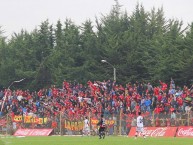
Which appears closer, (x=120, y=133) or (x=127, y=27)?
(x=120, y=133)

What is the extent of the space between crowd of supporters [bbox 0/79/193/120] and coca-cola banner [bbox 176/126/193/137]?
209 cm

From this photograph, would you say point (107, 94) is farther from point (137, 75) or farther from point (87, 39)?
point (87, 39)

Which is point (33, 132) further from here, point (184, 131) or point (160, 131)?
point (184, 131)

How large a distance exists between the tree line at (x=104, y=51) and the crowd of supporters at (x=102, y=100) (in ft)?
21.4

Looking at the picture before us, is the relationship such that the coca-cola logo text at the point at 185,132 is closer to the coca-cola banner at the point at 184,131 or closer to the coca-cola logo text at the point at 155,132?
the coca-cola banner at the point at 184,131

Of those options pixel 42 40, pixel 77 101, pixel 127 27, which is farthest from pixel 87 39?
pixel 77 101

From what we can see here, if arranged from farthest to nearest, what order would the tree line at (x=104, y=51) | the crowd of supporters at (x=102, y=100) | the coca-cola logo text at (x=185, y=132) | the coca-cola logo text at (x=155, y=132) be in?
the tree line at (x=104, y=51)
the crowd of supporters at (x=102, y=100)
the coca-cola logo text at (x=155, y=132)
the coca-cola logo text at (x=185, y=132)

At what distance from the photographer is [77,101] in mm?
63875

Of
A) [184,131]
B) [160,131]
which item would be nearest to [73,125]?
[160,131]

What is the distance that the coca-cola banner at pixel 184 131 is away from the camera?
48.0 m

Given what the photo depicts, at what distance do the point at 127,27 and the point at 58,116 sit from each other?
1098 inches

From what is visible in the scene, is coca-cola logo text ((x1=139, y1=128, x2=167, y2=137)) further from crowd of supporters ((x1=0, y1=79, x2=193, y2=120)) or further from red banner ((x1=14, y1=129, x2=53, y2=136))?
red banner ((x1=14, y1=129, x2=53, y2=136))

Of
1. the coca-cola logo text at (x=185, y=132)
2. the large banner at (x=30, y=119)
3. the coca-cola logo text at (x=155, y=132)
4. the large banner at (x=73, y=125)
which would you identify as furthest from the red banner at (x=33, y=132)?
the coca-cola logo text at (x=185, y=132)

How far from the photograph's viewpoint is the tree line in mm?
70312
